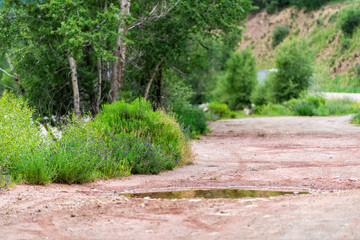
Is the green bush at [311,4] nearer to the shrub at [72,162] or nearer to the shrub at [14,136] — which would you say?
the shrub at [72,162]

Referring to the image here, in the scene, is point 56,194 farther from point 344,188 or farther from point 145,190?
point 344,188

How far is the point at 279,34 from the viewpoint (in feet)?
264

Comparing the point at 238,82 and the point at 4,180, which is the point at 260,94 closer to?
the point at 238,82

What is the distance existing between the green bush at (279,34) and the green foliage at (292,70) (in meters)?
40.7

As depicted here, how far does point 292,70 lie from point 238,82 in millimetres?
10353

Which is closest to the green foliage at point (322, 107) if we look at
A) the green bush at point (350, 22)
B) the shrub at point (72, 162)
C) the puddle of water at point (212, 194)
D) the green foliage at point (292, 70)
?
the green foliage at point (292, 70)

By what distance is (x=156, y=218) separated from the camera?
5688 mm

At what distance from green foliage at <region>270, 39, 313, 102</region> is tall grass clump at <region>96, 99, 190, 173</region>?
93.9 ft

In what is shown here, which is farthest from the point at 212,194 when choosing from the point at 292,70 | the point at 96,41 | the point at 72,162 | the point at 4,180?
the point at 292,70

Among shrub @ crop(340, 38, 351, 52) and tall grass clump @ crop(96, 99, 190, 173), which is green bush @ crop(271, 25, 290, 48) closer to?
shrub @ crop(340, 38, 351, 52)

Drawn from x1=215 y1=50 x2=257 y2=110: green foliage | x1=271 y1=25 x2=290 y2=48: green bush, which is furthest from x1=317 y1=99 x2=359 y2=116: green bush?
x1=271 y1=25 x2=290 y2=48: green bush

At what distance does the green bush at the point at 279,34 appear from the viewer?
80375mm

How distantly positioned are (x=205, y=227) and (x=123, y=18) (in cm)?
1119

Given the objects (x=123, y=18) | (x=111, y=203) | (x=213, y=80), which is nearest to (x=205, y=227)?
(x=111, y=203)
